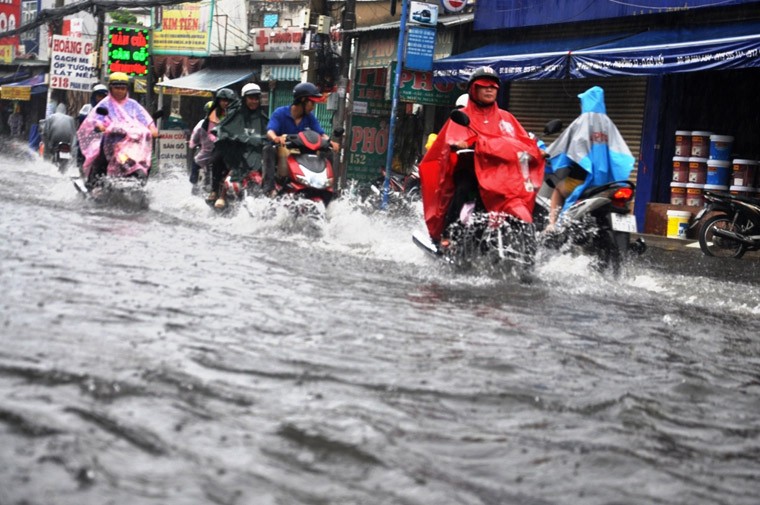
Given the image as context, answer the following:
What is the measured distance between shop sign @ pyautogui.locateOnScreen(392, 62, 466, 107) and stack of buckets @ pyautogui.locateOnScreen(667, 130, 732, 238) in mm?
4991

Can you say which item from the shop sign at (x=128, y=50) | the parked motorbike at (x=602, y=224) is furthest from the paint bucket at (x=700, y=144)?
the shop sign at (x=128, y=50)

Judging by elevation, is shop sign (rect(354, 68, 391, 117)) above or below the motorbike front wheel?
above

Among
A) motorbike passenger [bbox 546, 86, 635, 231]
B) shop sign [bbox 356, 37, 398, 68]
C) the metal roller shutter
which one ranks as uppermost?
shop sign [bbox 356, 37, 398, 68]

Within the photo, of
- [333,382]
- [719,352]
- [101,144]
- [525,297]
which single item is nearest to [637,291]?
[525,297]

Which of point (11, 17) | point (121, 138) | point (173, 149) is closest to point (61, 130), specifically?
point (173, 149)

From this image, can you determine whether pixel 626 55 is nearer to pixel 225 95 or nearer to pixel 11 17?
pixel 225 95

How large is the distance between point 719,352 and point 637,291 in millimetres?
2626

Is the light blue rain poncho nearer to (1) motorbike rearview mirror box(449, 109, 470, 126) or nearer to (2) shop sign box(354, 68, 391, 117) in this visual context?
(1) motorbike rearview mirror box(449, 109, 470, 126)

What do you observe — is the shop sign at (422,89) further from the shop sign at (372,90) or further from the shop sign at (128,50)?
the shop sign at (128,50)

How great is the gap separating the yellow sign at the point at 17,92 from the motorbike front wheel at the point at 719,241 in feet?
119

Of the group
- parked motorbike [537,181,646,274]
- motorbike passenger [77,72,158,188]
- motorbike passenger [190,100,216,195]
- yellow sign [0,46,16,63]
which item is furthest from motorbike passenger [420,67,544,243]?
yellow sign [0,46,16,63]

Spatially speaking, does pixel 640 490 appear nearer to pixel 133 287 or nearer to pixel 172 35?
pixel 133 287

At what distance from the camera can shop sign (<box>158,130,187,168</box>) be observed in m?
23.4

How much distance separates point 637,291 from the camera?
9008mm
